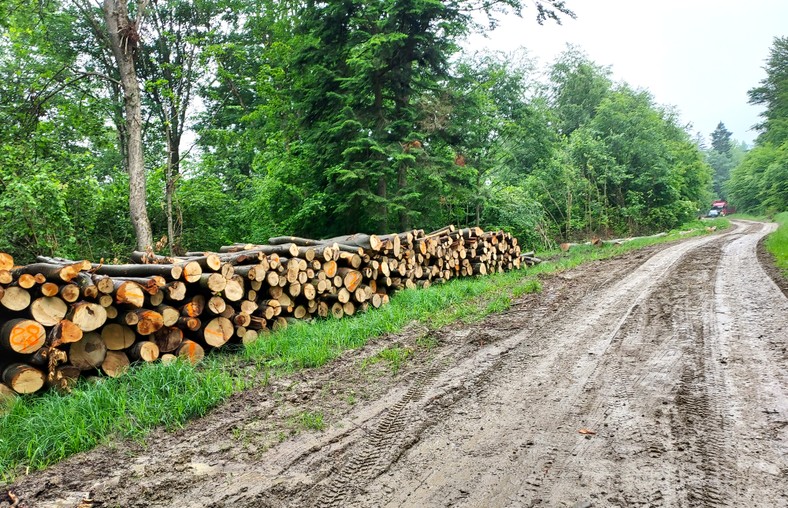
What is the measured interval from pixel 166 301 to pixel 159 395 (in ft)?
4.82

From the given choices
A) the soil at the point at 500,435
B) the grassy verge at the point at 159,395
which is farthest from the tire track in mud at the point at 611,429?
the grassy verge at the point at 159,395

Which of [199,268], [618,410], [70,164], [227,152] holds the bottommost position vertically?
[618,410]

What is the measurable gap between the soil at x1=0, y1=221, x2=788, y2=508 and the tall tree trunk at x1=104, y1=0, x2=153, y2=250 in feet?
24.8

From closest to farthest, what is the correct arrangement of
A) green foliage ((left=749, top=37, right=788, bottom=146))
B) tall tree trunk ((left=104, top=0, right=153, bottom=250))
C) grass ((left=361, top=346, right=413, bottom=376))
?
grass ((left=361, top=346, right=413, bottom=376)), tall tree trunk ((left=104, top=0, right=153, bottom=250)), green foliage ((left=749, top=37, right=788, bottom=146))

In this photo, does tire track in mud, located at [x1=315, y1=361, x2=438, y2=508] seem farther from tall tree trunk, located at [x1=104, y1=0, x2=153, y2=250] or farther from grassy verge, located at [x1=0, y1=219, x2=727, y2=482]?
tall tree trunk, located at [x1=104, y1=0, x2=153, y2=250]

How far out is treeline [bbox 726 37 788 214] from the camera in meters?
34.2

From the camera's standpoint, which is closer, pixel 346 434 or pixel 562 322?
pixel 346 434

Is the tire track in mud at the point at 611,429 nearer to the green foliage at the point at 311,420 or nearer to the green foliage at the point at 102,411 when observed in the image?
the green foliage at the point at 311,420

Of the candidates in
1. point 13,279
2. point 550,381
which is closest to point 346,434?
point 550,381

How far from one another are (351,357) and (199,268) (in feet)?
7.11

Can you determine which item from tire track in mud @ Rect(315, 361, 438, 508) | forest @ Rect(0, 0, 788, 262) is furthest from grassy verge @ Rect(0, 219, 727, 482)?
forest @ Rect(0, 0, 788, 262)

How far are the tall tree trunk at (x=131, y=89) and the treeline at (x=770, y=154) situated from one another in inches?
1606

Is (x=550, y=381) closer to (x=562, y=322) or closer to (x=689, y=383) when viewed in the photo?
(x=689, y=383)

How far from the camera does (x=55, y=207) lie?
1046 centimetres
